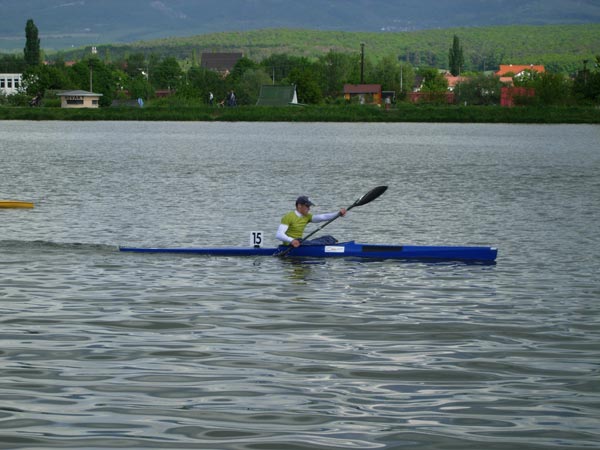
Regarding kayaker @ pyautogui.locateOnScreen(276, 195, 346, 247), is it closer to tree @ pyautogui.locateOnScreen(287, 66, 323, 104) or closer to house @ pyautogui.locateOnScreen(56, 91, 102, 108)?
house @ pyautogui.locateOnScreen(56, 91, 102, 108)

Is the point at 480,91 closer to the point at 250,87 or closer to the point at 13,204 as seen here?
the point at 250,87

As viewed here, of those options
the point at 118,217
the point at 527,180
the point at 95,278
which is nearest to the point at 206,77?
the point at 527,180

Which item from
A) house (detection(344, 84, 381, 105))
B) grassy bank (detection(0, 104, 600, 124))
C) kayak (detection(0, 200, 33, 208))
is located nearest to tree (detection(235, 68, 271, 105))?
house (detection(344, 84, 381, 105))

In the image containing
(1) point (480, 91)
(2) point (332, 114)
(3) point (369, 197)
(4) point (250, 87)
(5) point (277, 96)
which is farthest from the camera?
(4) point (250, 87)

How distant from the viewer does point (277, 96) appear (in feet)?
550

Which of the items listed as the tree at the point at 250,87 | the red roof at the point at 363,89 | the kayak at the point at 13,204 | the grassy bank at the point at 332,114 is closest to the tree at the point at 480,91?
the red roof at the point at 363,89

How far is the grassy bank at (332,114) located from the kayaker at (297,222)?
4485 inches

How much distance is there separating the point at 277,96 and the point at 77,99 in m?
33.7

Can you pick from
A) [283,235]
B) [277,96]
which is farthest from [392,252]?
[277,96]

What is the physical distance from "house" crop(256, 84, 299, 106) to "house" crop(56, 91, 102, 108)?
97.5 feet

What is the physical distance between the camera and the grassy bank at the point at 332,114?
13462cm

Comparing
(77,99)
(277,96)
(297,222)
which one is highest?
(277,96)

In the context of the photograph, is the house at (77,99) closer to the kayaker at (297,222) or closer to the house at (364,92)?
the house at (364,92)

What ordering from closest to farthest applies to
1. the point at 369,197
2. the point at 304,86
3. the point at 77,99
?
the point at 369,197
the point at 77,99
the point at 304,86
